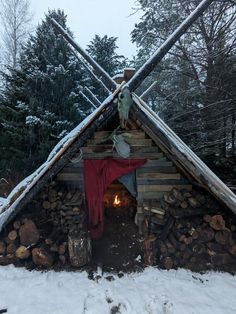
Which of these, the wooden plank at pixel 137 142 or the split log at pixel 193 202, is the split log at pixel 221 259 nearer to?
the split log at pixel 193 202

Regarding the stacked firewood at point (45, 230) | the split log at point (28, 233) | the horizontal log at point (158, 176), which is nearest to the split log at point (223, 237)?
the horizontal log at point (158, 176)

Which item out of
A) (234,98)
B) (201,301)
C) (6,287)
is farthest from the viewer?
(234,98)

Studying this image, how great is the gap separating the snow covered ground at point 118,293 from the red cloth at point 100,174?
1.27 metres

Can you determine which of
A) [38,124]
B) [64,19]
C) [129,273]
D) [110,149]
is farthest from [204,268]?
[64,19]

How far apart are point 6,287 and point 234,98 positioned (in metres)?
7.60

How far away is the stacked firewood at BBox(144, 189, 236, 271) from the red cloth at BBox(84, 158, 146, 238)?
1.01 m

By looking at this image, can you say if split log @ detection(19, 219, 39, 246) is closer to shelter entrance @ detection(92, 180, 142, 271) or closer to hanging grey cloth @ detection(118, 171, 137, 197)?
shelter entrance @ detection(92, 180, 142, 271)

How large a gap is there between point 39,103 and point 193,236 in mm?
9464

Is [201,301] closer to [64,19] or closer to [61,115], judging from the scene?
[61,115]

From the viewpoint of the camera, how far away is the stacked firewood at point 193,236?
464cm

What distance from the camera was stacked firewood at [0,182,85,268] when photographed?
4.75 m

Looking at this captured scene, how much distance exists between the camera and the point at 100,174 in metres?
4.96

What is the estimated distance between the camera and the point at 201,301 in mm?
3840

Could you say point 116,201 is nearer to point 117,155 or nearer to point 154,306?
point 117,155
